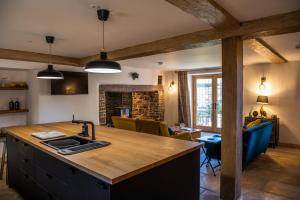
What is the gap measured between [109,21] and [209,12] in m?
1.17

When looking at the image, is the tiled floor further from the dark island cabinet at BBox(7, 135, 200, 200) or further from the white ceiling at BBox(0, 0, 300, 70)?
the white ceiling at BBox(0, 0, 300, 70)

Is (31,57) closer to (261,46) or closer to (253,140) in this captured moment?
(261,46)

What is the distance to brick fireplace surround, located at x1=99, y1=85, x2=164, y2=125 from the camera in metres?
6.68

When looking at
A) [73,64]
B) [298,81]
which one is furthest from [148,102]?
[298,81]

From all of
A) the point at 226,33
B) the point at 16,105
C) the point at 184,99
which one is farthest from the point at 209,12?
the point at 184,99

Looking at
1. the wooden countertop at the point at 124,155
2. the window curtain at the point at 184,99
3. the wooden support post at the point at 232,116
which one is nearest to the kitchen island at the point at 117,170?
the wooden countertop at the point at 124,155

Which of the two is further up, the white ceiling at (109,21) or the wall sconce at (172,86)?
the white ceiling at (109,21)

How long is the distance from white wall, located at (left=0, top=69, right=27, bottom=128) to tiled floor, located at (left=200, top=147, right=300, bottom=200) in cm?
462

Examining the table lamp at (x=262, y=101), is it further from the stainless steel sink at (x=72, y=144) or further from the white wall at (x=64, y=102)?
the stainless steel sink at (x=72, y=144)

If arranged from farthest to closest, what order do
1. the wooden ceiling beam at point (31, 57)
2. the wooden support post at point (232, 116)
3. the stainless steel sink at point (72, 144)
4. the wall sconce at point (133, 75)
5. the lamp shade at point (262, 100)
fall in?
the wall sconce at point (133, 75) < the lamp shade at point (262, 100) < the wooden ceiling beam at point (31, 57) < the wooden support post at point (232, 116) < the stainless steel sink at point (72, 144)

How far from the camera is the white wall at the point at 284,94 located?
5492 millimetres

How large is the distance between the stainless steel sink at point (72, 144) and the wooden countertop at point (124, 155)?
0.07 m

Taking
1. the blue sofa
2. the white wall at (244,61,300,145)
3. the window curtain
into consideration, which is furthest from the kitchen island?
the window curtain

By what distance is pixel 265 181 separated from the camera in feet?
11.4
